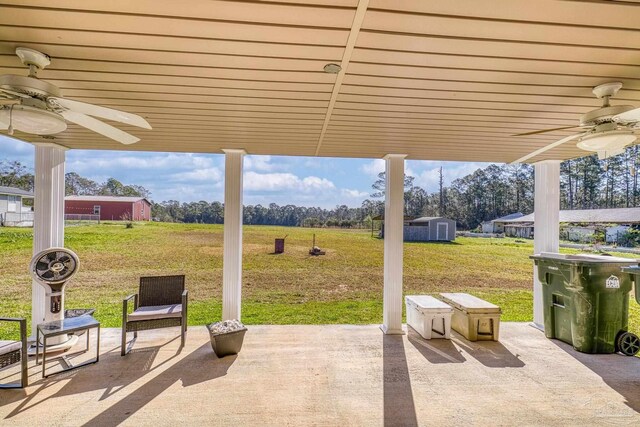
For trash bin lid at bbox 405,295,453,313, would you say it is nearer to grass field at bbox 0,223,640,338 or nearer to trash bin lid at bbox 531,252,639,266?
grass field at bbox 0,223,640,338

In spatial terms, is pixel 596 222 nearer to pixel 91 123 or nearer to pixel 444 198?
pixel 444 198

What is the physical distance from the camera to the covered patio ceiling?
4.28ft

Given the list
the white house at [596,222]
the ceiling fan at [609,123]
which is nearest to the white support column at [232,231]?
the ceiling fan at [609,123]

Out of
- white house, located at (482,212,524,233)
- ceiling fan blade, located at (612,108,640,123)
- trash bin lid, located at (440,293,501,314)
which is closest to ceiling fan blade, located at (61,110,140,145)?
ceiling fan blade, located at (612,108,640,123)

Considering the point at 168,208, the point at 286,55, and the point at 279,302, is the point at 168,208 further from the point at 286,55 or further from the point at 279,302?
the point at 286,55

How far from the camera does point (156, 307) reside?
352 cm

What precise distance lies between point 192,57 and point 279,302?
4.33 metres

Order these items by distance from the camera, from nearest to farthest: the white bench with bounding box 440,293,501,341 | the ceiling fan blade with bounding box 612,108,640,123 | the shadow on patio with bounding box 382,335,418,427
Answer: the ceiling fan blade with bounding box 612,108,640,123 < the shadow on patio with bounding box 382,335,418,427 < the white bench with bounding box 440,293,501,341

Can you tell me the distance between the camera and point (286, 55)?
5.43 ft

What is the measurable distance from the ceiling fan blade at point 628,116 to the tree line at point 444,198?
4145 millimetres

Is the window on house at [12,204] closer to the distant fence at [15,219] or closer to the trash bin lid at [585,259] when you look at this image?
the distant fence at [15,219]

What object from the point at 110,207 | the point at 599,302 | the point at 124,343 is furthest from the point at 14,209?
the point at 599,302

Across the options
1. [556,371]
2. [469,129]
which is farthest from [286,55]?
[556,371]

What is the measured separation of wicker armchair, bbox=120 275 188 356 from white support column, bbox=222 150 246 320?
54cm
